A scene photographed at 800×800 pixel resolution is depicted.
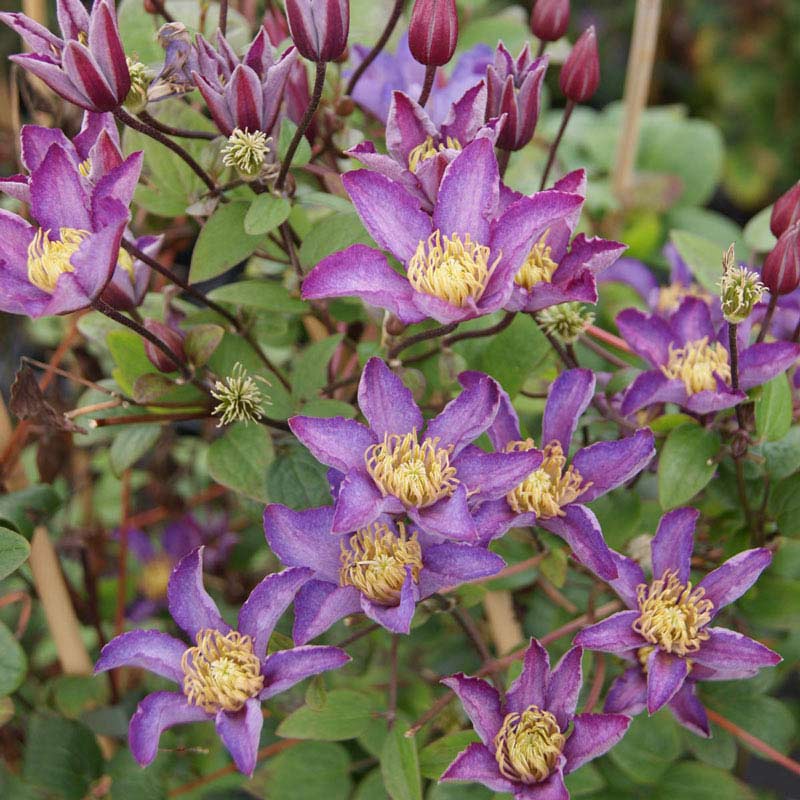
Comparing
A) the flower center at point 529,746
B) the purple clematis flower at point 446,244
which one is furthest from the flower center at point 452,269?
the flower center at point 529,746

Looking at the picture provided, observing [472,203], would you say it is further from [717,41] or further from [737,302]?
[717,41]

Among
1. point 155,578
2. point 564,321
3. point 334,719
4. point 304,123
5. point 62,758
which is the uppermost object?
point 304,123

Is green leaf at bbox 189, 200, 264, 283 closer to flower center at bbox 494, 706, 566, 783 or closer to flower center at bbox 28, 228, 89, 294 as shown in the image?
flower center at bbox 28, 228, 89, 294

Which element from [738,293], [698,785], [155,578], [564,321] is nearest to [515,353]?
[564,321]

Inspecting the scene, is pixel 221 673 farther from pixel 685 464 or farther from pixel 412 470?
pixel 685 464

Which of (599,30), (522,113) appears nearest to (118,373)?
(522,113)

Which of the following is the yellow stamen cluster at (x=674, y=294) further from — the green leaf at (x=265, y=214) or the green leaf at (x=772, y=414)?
the green leaf at (x=265, y=214)
